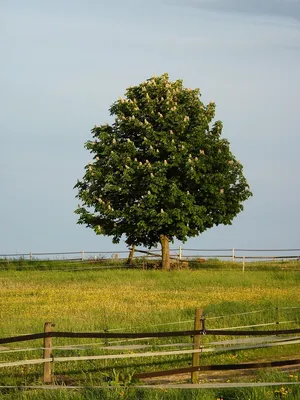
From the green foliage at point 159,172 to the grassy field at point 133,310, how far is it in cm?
369

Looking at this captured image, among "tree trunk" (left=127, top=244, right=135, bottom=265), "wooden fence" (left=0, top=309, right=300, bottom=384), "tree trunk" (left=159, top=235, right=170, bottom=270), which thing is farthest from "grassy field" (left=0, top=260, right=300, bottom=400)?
"tree trunk" (left=159, top=235, right=170, bottom=270)

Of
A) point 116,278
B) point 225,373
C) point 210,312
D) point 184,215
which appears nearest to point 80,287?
point 116,278

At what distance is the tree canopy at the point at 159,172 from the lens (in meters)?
52.0

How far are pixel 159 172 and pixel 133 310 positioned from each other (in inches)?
929

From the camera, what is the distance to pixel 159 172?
5188cm

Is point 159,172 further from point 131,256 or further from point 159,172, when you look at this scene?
point 131,256

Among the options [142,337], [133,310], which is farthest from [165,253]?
[142,337]

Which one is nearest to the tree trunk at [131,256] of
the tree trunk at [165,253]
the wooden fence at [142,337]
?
the tree trunk at [165,253]

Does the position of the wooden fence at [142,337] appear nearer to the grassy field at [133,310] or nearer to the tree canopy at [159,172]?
→ the grassy field at [133,310]

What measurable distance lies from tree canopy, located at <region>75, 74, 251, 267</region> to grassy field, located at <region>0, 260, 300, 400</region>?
369 cm

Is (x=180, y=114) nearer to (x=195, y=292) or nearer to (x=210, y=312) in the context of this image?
(x=195, y=292)

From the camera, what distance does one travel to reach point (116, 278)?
152 ft

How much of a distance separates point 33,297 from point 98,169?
1855 centimetres

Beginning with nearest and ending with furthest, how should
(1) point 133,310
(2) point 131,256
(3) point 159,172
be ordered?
1. (1) point 133,310
2. (3) point 159,172
3. (2) point 131,256
